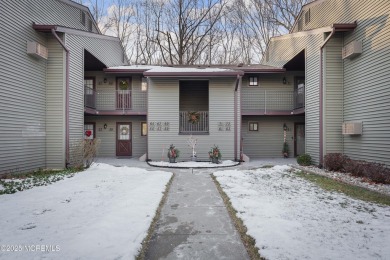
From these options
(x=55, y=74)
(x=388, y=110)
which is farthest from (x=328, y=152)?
(x=55, y=74)

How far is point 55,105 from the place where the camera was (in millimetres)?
10898

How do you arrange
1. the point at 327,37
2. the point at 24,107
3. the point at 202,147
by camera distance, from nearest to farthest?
the point at 24,107 < the point at 327,37 < the point at 202,147

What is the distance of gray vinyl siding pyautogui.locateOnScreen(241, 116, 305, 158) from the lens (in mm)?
16125

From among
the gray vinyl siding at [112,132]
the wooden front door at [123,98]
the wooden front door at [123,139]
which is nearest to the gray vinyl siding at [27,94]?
the wooden front door at [123,98]

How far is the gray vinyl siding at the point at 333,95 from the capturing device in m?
11.0

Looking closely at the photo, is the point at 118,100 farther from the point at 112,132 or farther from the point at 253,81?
the point at 253,81

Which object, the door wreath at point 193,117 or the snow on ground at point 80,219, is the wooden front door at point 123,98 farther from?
the snow on ground at point 80,219

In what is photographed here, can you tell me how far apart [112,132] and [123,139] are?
855 mm

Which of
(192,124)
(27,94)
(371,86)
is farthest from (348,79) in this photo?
(27,94)

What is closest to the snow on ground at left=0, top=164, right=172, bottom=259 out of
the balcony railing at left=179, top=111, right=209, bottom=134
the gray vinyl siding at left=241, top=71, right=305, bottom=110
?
the balcony railing at left=179, top=111, right=209, bottom=134

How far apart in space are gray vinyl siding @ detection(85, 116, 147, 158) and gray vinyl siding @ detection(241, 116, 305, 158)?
686cm

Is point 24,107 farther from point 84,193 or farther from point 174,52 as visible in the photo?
point 174,52

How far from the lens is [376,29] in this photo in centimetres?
907

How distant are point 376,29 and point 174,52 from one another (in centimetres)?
2014
